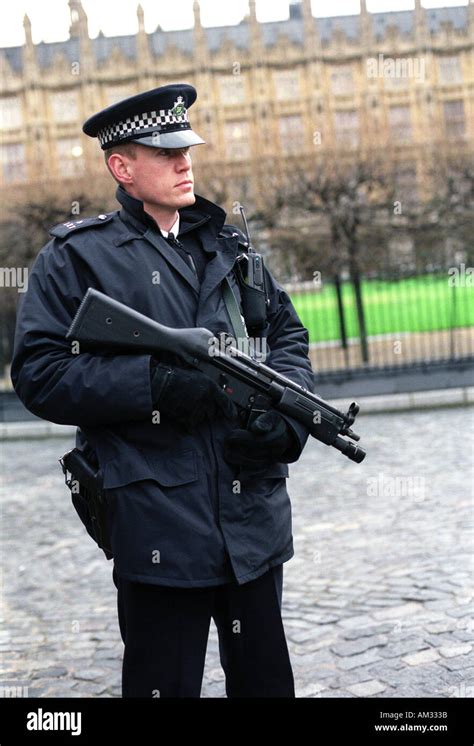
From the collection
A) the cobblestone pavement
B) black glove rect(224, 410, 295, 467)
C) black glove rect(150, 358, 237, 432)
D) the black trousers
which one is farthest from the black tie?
the cobblestone pavement

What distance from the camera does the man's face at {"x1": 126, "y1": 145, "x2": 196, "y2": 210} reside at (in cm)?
284

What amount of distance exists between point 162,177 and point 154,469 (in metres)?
0.82

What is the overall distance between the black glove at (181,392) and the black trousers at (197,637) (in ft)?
1.54

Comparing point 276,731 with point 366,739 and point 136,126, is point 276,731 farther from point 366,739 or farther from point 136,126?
point 136,126

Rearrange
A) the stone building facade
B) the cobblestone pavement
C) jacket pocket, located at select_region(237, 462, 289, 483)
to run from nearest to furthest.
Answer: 1. jacket pocket, located at select_region(237, 462, 289, 483)
2. the cobblestone pavement
3. the stone building facade

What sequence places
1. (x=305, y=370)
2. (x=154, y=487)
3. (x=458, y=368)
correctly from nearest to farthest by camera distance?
1. (x=154, y=487)
2. (x=305, y=370)
3. (x=458, y=368)

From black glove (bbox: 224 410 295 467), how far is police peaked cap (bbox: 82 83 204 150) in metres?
0.81

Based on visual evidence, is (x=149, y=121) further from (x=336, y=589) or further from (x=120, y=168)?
(x=336, y=589)

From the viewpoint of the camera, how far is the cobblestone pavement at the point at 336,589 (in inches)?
169

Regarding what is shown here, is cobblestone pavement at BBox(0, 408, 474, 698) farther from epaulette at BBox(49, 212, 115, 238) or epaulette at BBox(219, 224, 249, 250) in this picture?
epaulette at BBox(49, 212, 115, 238)

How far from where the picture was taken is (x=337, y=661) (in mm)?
4406

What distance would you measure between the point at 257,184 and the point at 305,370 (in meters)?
17.6

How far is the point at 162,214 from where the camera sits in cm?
290

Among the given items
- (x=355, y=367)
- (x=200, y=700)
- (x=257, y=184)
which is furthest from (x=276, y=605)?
(x=257, y=184)
